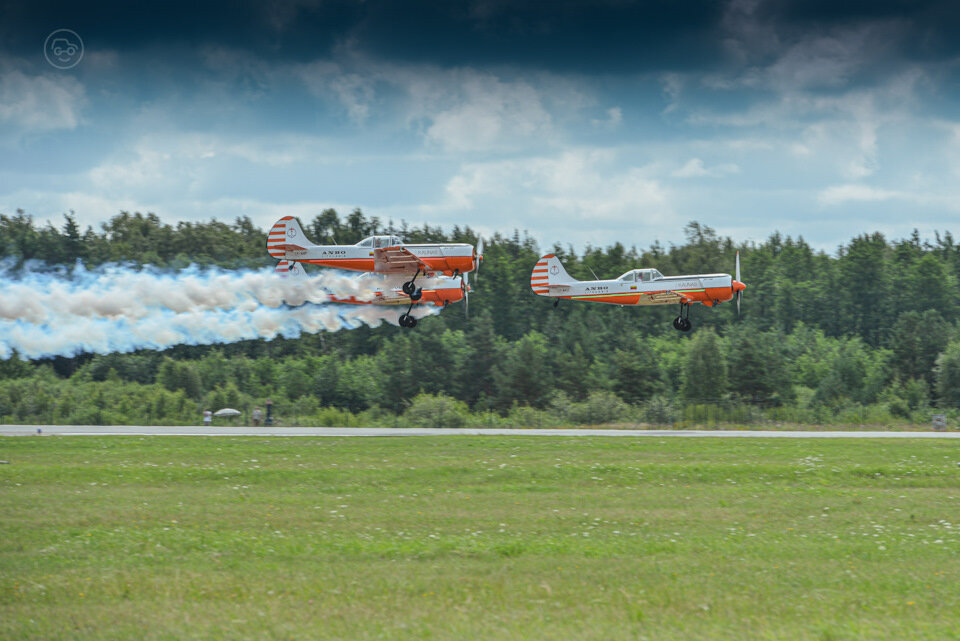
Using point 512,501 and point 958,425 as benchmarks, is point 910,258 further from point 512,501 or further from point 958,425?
point 512,501

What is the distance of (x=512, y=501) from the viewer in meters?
22.7

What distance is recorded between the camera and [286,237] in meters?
45.9

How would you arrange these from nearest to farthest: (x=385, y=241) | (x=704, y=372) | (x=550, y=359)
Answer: (x=385, y=241), (x=704, y=372), (x=550, y=359)

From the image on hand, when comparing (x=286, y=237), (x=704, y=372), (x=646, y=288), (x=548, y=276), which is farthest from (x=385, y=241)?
(x=704, y=372)

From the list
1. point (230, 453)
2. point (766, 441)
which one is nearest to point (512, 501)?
point (230, 453)

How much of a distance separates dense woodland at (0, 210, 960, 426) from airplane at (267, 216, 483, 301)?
6.56 m

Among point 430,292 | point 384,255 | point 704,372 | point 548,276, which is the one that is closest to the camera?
point 384,255

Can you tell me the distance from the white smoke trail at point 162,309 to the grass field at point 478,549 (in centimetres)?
1189

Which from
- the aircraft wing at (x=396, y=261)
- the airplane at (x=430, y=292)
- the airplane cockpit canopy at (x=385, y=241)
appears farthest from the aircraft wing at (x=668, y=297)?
the airplane cockpit canopy at (x=385, y=241)

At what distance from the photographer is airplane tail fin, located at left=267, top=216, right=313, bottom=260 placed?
45.9m

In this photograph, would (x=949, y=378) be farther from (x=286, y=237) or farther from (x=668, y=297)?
(x=286, y=237)

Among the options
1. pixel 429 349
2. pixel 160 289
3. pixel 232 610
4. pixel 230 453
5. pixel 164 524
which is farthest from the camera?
pixel 429 349

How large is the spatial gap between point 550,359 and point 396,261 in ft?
163

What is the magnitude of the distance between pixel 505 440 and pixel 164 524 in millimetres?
22090
